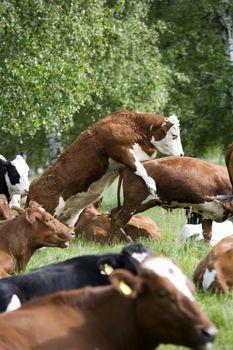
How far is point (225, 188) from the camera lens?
14055 mm

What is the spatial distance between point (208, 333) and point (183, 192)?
8.84 m

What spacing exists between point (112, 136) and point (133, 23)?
1464 cm

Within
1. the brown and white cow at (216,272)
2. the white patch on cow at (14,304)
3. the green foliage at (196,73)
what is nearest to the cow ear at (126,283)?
the white patch on cow at (14,304)

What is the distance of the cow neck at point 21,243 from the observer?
33.3 ft

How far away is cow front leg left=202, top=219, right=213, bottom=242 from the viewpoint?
44.7ft

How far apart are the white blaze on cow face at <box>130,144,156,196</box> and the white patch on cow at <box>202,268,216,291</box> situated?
4.47 metres

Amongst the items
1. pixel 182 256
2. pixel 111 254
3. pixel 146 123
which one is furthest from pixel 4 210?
pixel 111 254

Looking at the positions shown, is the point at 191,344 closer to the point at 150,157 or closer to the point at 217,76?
the point at 150,157

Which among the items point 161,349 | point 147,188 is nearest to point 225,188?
point 147,188

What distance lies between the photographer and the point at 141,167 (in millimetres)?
13117

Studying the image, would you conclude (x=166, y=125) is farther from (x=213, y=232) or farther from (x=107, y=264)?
(x=107, y=264)

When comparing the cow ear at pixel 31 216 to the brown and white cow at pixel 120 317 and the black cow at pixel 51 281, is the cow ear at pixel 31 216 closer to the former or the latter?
the black cow at pixel 51 281

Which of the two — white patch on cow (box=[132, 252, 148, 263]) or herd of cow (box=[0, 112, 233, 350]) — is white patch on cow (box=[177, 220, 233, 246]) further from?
white patch on cow (box=[132, 252, 148, 263])

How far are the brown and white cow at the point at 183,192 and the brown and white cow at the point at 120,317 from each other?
306 inches
